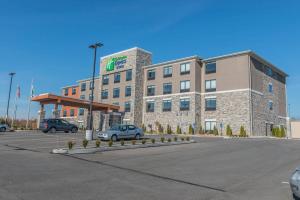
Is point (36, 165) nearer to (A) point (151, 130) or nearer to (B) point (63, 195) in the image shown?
(B) point (63, 195)

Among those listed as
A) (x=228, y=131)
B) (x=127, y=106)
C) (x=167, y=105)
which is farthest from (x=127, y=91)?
(x=228, y=131)

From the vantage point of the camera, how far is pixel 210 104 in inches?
1625

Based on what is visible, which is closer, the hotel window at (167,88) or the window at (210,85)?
the window at (210,85)

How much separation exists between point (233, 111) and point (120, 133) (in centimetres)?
1972

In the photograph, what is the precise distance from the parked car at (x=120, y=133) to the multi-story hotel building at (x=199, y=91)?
53.8 feet

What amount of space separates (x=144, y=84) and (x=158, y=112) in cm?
632

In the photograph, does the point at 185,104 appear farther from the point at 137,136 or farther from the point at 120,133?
the point at 120,133

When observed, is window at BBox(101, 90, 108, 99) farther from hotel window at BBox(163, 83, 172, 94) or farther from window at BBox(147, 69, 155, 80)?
hotel window at BBox(163, 83, 172, 94)

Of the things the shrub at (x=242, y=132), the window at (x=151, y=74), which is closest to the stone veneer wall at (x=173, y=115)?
the window at (x=151, y=74)

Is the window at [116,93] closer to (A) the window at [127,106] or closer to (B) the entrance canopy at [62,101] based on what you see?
(A) the window at [127,106]

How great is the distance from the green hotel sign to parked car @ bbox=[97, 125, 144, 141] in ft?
84.7

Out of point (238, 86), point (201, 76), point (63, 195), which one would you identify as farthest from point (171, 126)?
point (63, 195)

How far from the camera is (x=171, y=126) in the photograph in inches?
1715

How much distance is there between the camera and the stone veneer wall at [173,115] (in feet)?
135
